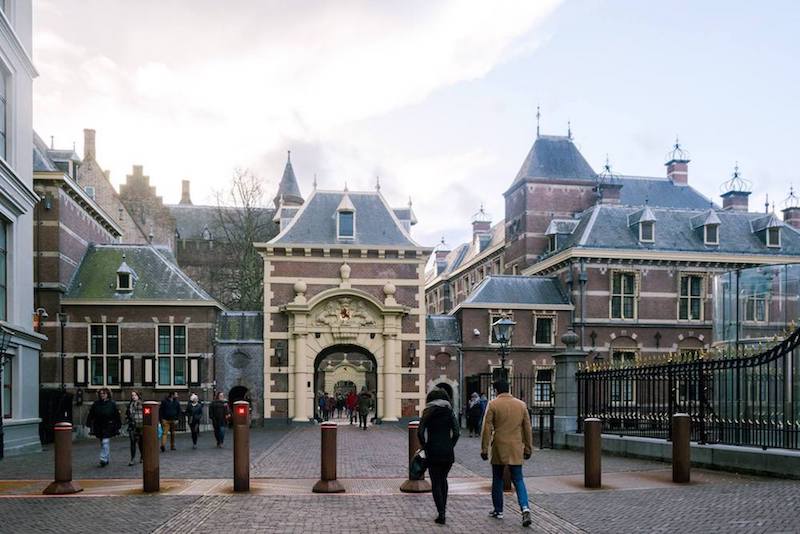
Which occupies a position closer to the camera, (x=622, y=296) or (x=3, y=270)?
(x=3, y=270)

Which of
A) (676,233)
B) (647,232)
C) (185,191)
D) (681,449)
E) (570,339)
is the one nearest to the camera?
(681,449)

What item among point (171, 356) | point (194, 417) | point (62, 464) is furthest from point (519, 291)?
point (62, 464)

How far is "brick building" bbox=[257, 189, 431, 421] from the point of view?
35188 mm

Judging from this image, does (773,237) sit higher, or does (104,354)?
(773,237)

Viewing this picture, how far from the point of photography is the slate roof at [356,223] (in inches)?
1414

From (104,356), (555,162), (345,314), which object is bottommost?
(104,356)

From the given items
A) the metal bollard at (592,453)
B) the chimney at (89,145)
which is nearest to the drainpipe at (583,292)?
the metal bollard at (592,453)

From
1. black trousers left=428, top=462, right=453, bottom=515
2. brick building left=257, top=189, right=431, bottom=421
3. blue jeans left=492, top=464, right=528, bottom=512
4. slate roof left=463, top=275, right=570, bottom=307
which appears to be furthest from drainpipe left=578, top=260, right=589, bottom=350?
black trousers left=428, top=462, right=453, bottom=515

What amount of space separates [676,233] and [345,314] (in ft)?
54.5

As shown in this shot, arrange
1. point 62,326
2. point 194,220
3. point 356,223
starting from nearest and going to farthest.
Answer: point 62,326
point 356,223
point 194,220

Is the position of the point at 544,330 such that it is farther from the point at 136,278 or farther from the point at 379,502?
the point at 379,502

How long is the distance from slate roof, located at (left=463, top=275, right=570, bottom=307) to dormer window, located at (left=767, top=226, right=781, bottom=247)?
1078 cm

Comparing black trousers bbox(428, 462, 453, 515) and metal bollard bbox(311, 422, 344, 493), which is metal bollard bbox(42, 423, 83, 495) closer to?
metal bollard bbox(311, 422, 344, 493)

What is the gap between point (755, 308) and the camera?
20.5 m
